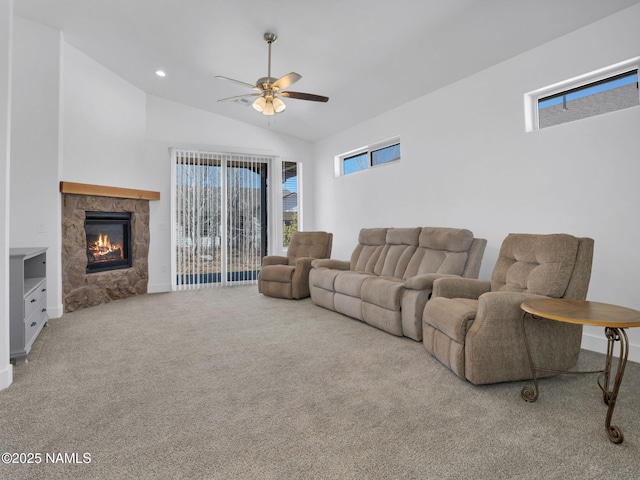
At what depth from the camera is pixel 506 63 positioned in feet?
11.4

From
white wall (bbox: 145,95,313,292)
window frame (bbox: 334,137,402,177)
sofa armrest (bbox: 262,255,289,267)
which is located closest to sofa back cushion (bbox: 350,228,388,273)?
window frame (bbox: 334,137,402,177)

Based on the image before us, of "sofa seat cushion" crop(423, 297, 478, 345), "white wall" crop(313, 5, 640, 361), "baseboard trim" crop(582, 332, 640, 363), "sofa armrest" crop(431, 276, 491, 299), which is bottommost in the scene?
"baseboard trim" crop(582, 332, 640, 363)

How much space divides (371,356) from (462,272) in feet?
4.23

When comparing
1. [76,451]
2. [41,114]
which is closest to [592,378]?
[76,451]

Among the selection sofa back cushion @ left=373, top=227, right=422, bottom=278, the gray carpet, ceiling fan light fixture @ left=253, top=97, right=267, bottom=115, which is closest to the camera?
the gray carpet

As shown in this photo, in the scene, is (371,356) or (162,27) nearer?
(371,356)

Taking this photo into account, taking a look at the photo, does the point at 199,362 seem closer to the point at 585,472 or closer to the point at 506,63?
the point at 585,472

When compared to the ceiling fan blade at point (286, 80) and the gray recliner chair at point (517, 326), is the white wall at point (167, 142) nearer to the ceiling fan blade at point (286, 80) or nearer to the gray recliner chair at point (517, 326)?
the ceiling fan blade at point (286, 80)

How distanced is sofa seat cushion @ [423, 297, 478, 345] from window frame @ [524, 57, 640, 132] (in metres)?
2.00

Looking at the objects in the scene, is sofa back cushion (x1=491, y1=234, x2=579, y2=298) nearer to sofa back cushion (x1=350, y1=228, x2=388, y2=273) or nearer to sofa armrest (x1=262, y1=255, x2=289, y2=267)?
sofa back cushion (x1=350, y1=228, x2=388, y2=273)

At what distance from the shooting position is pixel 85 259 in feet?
15.2

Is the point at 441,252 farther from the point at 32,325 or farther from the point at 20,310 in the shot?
the point at 32,325

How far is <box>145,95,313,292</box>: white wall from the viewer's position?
5.81 m

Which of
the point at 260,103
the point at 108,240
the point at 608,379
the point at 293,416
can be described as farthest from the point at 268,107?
the point at 608,379
